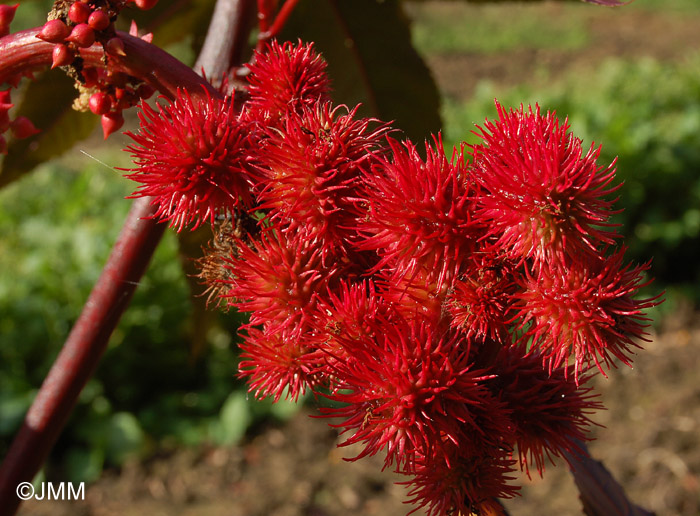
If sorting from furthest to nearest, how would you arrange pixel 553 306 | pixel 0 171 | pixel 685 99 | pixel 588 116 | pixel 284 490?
1. pixel 685 99
2. pixel 588 116
3. pixel 284 490
4. pixel 0 171
5. pixel 553 306

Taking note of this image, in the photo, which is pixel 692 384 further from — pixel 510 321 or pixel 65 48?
pixel 65 48

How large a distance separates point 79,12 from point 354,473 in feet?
7.52

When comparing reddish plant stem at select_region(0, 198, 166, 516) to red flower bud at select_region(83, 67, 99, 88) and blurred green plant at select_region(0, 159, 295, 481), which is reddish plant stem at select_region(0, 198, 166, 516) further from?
blurred green plant at select_region(0, 159, 295, 481)

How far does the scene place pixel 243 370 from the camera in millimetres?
562

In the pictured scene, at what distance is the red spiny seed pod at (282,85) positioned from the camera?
52 cm

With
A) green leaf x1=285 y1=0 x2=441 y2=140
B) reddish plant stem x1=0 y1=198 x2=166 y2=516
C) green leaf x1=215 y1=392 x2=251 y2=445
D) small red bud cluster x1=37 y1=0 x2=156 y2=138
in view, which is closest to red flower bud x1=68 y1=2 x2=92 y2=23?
small red bud cluster x1=37 y1=0 x2=156 y2=138

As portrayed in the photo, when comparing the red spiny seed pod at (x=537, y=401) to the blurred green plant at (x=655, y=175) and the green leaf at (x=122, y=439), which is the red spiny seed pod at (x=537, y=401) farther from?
the blurred green plant at (x=655, y=175)

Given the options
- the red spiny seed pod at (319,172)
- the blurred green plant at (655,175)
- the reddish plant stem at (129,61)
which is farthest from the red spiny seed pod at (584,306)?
the blurred green plant at (655,175)

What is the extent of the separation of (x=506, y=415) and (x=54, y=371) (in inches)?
17.8

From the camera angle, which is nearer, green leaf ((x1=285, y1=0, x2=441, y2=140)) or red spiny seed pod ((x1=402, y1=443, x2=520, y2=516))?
red spiny seed pod ((x1=402, y1=443, x2=520, y2=516))

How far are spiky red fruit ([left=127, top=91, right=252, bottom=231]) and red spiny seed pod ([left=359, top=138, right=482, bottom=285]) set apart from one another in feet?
0.31

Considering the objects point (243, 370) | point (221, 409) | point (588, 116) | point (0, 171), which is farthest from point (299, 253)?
point (588, 116)

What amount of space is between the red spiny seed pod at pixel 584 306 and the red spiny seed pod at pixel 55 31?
36 cm

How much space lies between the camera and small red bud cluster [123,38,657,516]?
1.50 feet
